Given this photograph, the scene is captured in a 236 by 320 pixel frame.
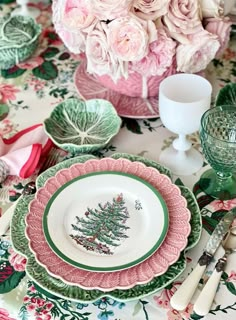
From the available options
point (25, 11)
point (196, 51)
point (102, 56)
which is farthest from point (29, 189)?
point (25, 11)

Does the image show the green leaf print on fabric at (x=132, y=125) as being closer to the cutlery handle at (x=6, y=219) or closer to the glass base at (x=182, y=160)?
the glass base at (x=182, y=160)

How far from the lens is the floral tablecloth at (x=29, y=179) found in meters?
0.78

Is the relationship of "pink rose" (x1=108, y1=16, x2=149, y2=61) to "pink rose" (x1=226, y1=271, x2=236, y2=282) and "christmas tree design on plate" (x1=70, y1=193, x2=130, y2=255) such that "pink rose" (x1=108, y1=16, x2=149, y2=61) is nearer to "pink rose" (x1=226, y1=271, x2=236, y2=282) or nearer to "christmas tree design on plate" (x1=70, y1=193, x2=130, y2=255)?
"christmas tree design on plate" (x1=70, y1=193, x2=130, y2=255)

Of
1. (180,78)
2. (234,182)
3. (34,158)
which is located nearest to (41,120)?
(34,158)

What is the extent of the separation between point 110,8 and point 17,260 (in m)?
0.42

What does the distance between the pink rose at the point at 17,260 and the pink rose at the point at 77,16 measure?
394 mm

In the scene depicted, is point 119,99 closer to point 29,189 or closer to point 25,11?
point 29,189

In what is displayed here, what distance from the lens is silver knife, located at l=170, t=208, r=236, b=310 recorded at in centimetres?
77

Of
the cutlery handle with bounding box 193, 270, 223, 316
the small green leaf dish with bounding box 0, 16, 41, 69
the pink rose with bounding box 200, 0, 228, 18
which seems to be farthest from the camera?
the small green leaf dish with bounding box 0, 16, 41, 69

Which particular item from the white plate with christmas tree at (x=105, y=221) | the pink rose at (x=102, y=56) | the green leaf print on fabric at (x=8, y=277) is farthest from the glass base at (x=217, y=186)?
the green leaf print on fabric at (x=8, y=277)

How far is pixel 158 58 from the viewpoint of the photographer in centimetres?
99

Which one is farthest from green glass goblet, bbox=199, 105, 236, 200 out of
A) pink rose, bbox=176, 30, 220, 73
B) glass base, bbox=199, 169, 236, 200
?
pink rose, bbox=176, 30, 220, 73

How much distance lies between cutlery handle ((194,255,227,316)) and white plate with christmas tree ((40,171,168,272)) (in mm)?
88

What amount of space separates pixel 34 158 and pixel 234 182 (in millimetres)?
339
